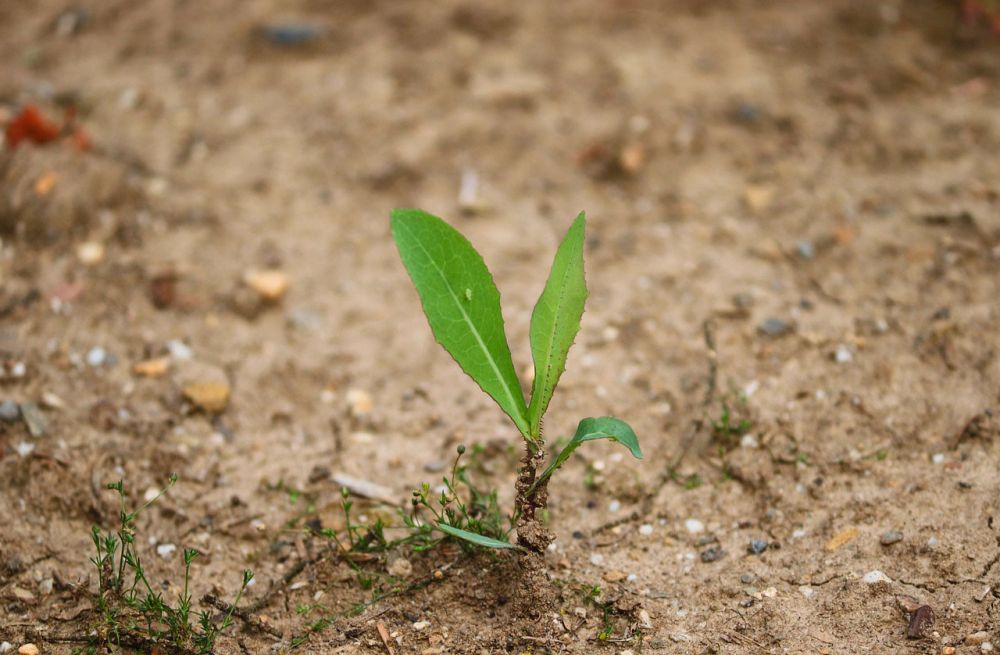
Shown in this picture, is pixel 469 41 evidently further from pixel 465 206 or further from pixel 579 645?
pixel 579 645

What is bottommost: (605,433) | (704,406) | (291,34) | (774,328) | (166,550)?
(166,550)

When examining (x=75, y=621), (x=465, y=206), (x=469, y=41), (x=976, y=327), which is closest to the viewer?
(x=75, y=621)

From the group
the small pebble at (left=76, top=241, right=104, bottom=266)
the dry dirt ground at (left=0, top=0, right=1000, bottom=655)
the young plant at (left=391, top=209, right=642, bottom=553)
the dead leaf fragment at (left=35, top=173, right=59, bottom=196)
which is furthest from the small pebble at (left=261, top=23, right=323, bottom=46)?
the young plant at (left=391, top=209, right=642, bottom=553)

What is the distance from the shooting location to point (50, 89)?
11.5ft

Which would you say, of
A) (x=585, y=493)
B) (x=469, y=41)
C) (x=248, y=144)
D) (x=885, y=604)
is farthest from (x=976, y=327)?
(x=248, y=144)

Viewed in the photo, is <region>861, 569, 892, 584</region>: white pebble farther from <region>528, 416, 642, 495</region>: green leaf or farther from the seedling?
the seedling

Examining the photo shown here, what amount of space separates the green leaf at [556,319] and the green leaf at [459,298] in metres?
0.06

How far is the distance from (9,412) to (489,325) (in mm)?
1410

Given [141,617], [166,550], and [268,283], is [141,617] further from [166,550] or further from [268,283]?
[268,283]

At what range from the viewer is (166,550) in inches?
83.0

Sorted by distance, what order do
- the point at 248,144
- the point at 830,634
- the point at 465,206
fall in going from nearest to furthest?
the point at 830,634 → the point at 465,206 → the point at 248,144

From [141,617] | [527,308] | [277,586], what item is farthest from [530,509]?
[527,308]

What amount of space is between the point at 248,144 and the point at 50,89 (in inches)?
36.0

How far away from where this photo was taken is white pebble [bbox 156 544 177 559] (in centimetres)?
210
